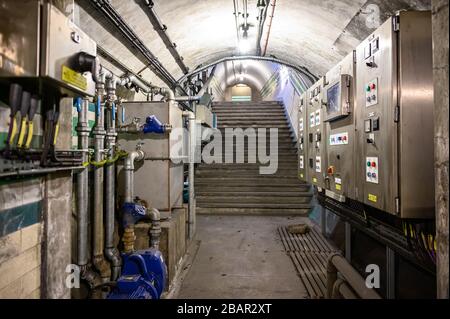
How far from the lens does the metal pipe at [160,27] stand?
3582 millimetres

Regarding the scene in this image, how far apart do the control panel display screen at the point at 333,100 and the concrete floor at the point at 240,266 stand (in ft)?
7.30

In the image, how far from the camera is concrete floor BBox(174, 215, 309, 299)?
3.51 m

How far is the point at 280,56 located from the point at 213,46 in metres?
1.67

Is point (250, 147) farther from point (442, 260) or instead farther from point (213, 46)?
point (442, 260)

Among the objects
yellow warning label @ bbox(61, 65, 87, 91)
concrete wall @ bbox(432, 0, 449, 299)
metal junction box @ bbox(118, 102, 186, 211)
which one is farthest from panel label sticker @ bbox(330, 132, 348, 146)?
yellow warning label @ bbox(61, 65, 87, 91)

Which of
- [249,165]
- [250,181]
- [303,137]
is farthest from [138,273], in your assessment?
[249,165]

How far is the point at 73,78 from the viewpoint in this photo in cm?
176

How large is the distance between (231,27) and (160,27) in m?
1.58

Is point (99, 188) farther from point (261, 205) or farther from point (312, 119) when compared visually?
point (261, 205)

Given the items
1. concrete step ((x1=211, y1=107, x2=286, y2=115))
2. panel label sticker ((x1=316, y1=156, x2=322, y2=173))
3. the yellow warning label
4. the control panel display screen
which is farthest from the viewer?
concrete step ((x1=211, y1=107, x2=286, y2=115))

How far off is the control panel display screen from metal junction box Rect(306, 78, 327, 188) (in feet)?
0.81

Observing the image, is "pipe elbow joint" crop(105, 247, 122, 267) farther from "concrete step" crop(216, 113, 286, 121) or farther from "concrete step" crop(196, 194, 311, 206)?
"concrete step" crop(216, 113, 286, 121)

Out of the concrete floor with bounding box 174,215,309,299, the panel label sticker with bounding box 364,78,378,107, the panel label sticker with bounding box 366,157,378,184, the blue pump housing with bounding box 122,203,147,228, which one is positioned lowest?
the concrete floor with bounding box 174,215,309,299
